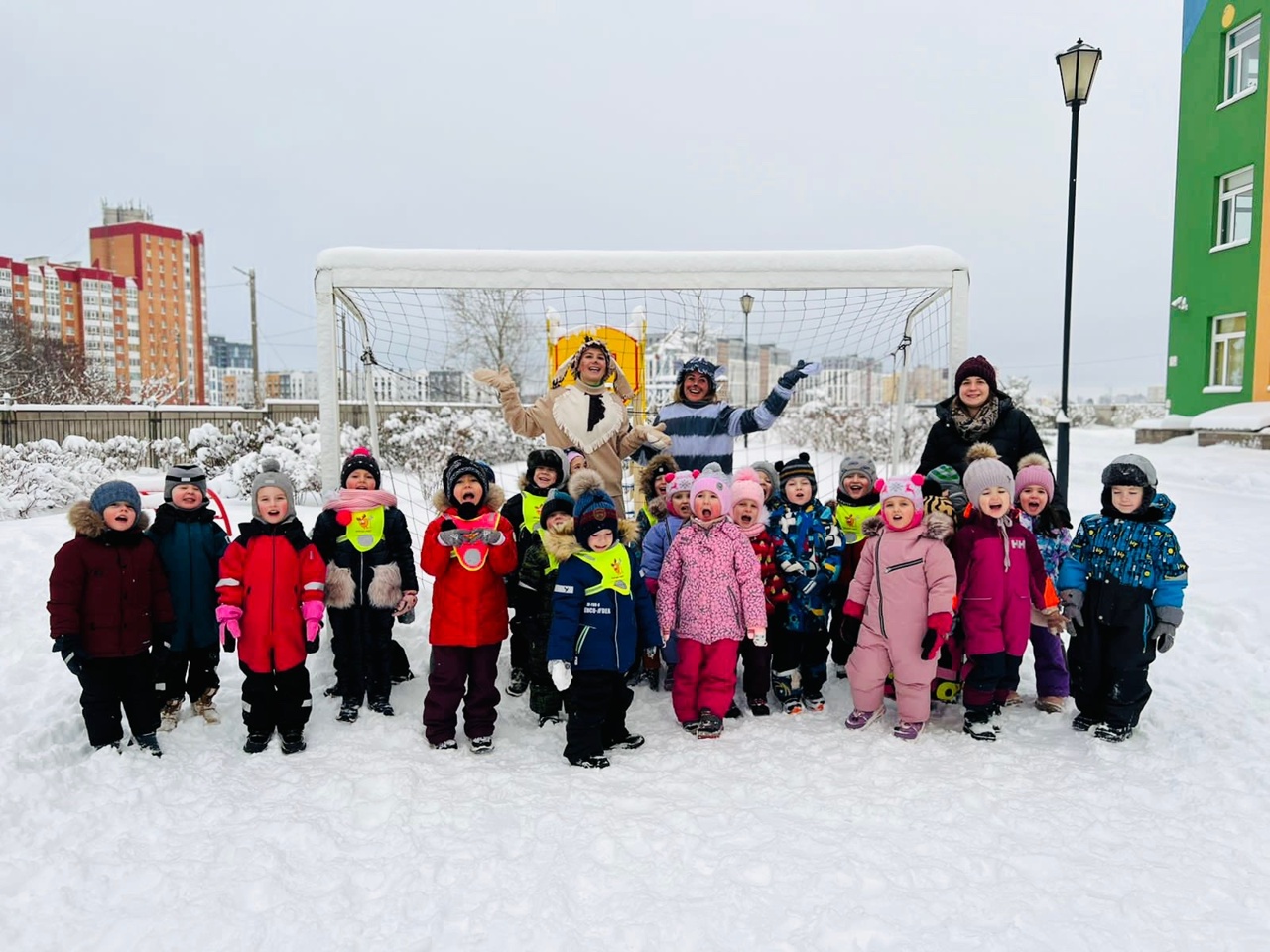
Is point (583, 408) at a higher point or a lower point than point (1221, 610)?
higher

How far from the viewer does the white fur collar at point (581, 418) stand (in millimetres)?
5168

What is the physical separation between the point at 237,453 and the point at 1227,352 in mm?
18491

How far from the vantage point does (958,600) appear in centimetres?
402

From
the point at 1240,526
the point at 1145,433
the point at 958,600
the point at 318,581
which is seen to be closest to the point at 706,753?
the point at 958,600

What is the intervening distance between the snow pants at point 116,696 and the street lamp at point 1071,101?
806cm

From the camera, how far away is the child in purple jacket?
396 centimetres

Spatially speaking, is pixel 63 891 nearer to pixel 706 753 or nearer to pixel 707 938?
pixel 707 938

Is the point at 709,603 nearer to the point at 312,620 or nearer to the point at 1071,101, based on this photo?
the point at 312,620

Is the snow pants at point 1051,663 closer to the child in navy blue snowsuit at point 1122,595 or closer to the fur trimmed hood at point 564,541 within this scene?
the child in navy blue snowsuit at point 1122,595

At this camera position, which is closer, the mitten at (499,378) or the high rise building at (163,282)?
the mitten at (499,378)

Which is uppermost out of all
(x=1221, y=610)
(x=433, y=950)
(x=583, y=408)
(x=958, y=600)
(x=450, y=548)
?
(x=583, y=408)

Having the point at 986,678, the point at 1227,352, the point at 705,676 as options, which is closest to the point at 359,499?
the point at 705,676

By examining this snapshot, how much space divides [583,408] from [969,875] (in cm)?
343

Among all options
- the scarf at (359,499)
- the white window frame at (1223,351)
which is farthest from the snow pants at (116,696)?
the white window frame at (1223,351)
